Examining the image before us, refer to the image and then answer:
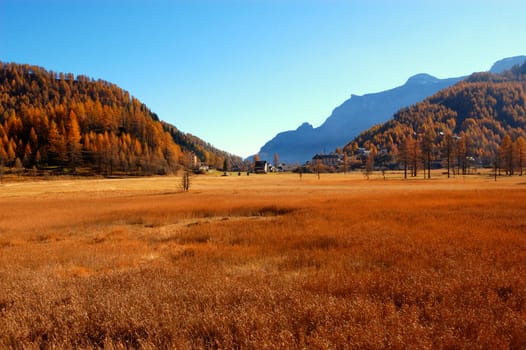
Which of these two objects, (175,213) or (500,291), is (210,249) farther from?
(175,213)

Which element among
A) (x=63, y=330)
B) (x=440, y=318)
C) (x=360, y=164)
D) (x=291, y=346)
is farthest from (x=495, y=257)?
(x=360, y=164)

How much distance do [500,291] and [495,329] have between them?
7.07 feet

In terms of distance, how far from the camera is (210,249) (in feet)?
37.0

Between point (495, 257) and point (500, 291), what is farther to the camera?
point (495, 257)

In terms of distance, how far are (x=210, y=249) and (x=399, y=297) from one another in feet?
24.2

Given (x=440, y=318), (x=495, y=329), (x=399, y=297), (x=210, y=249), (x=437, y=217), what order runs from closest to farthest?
(x=495, y=329) → (x=440, y=318) → (x=399, y=297) → (x=210, y=249) → (x=437, y=217)

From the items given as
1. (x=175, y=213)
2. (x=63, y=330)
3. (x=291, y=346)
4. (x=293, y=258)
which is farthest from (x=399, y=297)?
(x=175, y=213)

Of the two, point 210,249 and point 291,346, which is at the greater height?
point 291,346

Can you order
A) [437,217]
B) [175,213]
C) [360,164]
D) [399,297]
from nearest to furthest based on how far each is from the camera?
[399,297]
[437,217]
[175,213]
[360,164]

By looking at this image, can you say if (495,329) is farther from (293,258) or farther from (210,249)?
(210,249)

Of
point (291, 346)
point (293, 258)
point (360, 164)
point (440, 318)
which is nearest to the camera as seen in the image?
point (291, 346)

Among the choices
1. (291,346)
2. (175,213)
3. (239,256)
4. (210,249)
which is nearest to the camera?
(291,346)

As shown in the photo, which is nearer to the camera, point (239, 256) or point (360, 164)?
point (239, 256)

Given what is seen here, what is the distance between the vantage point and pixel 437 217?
16500 mm
